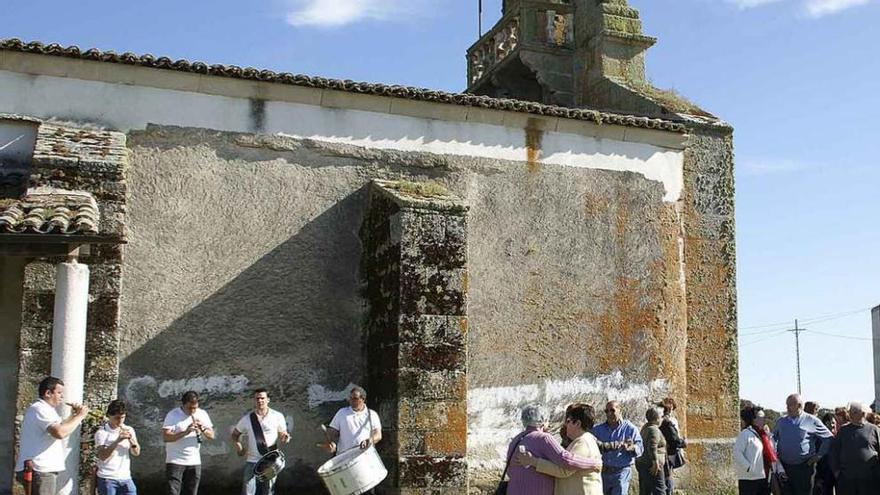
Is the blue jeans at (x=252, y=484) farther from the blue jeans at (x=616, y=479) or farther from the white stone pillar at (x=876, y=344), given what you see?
the white stone pillar at (x=876, y=344)

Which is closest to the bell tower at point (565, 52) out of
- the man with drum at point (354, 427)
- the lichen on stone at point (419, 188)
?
the lichen on stone at point (419, 188)

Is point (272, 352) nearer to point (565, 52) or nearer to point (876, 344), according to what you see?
point (565, 52)

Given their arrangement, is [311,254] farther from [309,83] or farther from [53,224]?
[53,224]

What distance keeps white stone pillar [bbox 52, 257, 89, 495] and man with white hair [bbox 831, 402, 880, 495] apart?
25.7 ft

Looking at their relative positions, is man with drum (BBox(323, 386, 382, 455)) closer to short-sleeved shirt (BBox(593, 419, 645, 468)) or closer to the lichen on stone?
short-sleeved shirt (BBox(593, 419, 645, 468))

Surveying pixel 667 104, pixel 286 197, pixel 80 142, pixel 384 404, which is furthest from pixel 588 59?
pixel 80 142

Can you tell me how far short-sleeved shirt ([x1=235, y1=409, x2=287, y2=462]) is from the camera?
417 inches

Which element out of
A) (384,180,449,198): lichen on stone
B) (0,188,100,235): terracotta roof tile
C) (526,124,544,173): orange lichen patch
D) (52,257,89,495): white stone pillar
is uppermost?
(526,124,544,173): orange lichen patch

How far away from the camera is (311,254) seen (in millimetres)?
12422

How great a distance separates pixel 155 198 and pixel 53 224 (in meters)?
2.84

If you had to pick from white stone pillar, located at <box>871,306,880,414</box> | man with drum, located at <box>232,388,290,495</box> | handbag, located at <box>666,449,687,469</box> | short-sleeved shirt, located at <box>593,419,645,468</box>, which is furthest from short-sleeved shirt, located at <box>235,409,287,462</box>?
white stone pillar, located at <box>871,306,880,414</box>

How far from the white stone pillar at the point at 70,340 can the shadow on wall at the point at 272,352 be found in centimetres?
182

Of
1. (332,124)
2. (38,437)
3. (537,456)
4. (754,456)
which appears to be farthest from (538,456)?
(332,124)

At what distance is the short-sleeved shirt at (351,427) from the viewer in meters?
10.8
